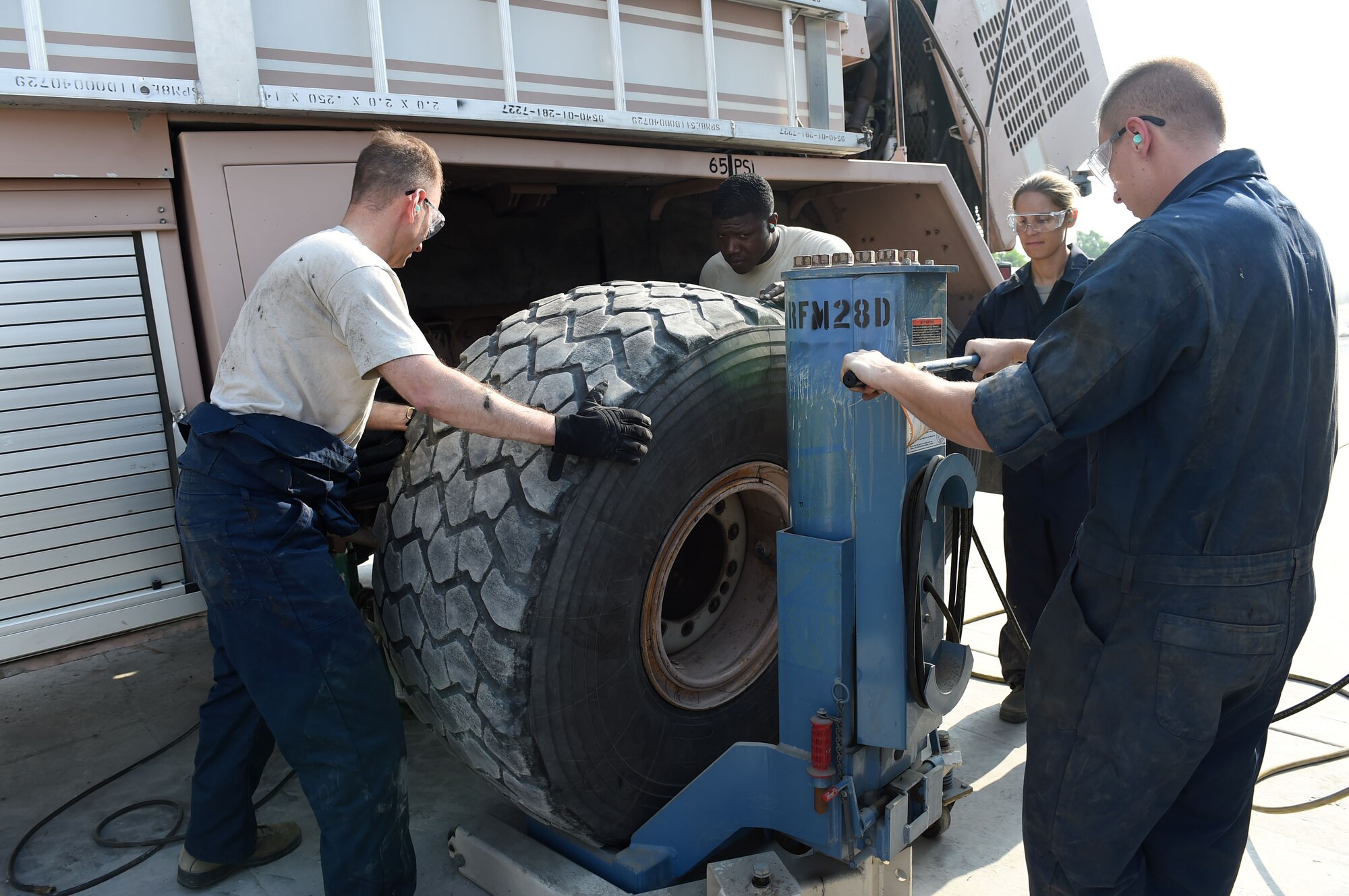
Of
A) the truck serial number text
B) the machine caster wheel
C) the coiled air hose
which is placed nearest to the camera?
the truck serial number text

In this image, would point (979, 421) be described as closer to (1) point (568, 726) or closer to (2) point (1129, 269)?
(2) point (1129, 269)

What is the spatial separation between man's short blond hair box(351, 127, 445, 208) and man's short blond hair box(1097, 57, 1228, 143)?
153 cm

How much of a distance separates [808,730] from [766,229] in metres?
1.93

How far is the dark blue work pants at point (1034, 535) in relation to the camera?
10.7ft

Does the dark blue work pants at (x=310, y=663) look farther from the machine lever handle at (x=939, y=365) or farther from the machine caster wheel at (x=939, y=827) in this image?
the machine caster wheel at (x=939, y=827)

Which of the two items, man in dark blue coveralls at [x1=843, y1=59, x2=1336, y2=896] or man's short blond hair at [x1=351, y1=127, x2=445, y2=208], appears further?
man's short blond hair at [x1=351, y1=127, x2=445, y2=208]

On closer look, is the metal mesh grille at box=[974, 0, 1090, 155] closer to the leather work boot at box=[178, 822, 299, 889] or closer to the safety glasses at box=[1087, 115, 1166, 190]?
the safety glasses at box=[1087, 115, 1166, 190]

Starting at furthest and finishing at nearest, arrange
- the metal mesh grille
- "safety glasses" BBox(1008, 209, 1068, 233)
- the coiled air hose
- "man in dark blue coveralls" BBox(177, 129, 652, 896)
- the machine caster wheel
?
the metal mesh grille < "safety glasses" BBox(1008, 209, 1068, 233) < the machine caster wheel < the coiled air hose < "man in dark blue coveralls" BBox(177, 129, 652, 896)

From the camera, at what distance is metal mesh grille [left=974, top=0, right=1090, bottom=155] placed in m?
5.40

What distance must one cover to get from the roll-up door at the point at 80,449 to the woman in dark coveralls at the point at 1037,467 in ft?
8.12

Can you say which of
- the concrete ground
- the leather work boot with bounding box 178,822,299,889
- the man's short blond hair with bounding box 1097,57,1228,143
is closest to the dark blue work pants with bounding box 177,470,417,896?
the concrete ground

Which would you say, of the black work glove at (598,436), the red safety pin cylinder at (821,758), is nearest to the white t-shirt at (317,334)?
the black work glove at (598,436)

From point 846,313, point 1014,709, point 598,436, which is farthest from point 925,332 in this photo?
point 1014,709

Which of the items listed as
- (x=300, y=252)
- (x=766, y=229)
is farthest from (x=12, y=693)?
(x=766, y=229)
